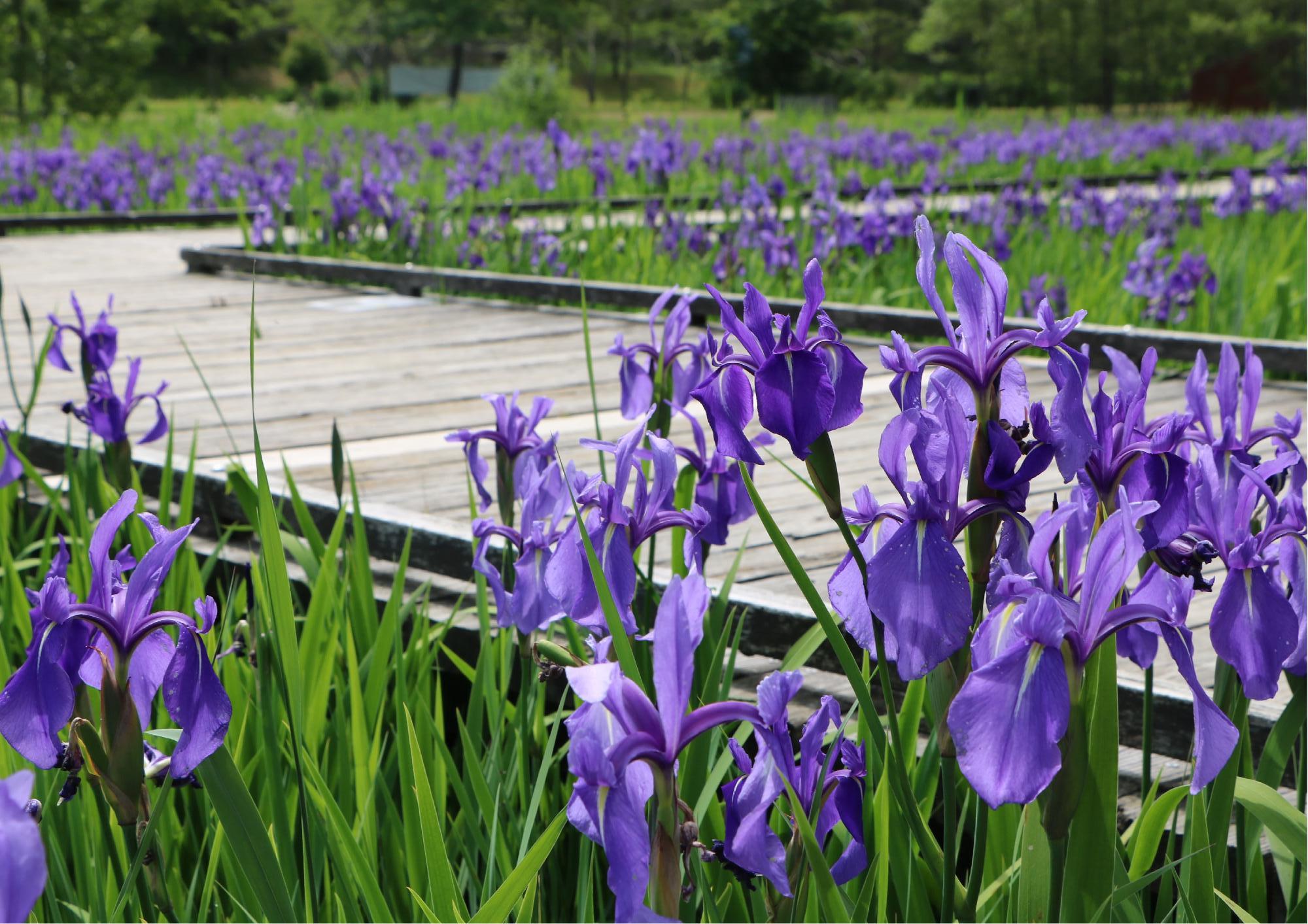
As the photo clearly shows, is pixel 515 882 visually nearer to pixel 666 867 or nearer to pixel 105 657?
pixel 666 867

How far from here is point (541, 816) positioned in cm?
→ 160

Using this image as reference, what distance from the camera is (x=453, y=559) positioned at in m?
2.46

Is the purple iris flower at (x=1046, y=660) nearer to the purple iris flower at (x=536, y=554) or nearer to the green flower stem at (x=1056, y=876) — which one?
the green flower stem at (x=1056, y=876)

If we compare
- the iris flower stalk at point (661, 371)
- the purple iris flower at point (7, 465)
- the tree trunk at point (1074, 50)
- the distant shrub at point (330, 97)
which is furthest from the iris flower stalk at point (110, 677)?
the tree trunk at point (1074, 50)

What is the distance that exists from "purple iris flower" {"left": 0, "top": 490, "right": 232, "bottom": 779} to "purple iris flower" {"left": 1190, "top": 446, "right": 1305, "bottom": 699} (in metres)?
0.69

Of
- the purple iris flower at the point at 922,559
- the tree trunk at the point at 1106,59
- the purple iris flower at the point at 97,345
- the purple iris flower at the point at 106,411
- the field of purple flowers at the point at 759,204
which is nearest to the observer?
the purple iris flower at the point at 922,559

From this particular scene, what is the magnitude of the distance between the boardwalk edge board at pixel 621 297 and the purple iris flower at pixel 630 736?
2912 millimetres

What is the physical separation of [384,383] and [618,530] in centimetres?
349

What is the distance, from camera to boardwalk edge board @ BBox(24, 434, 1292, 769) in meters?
1.74

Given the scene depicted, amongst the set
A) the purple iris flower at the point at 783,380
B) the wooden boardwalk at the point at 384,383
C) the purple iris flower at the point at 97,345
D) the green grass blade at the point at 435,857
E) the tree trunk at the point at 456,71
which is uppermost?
the tree trunk at the point at 456,71

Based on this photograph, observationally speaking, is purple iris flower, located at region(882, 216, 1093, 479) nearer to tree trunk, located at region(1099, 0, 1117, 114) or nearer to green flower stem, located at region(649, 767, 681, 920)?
green flower stem, located at region(649, 767, 681, 920)

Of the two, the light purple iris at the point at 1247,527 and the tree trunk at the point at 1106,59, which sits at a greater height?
the tree trunk at the point at 1106,59

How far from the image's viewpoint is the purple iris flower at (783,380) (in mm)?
909

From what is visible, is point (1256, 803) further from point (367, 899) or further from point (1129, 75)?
point (1129, 75)
